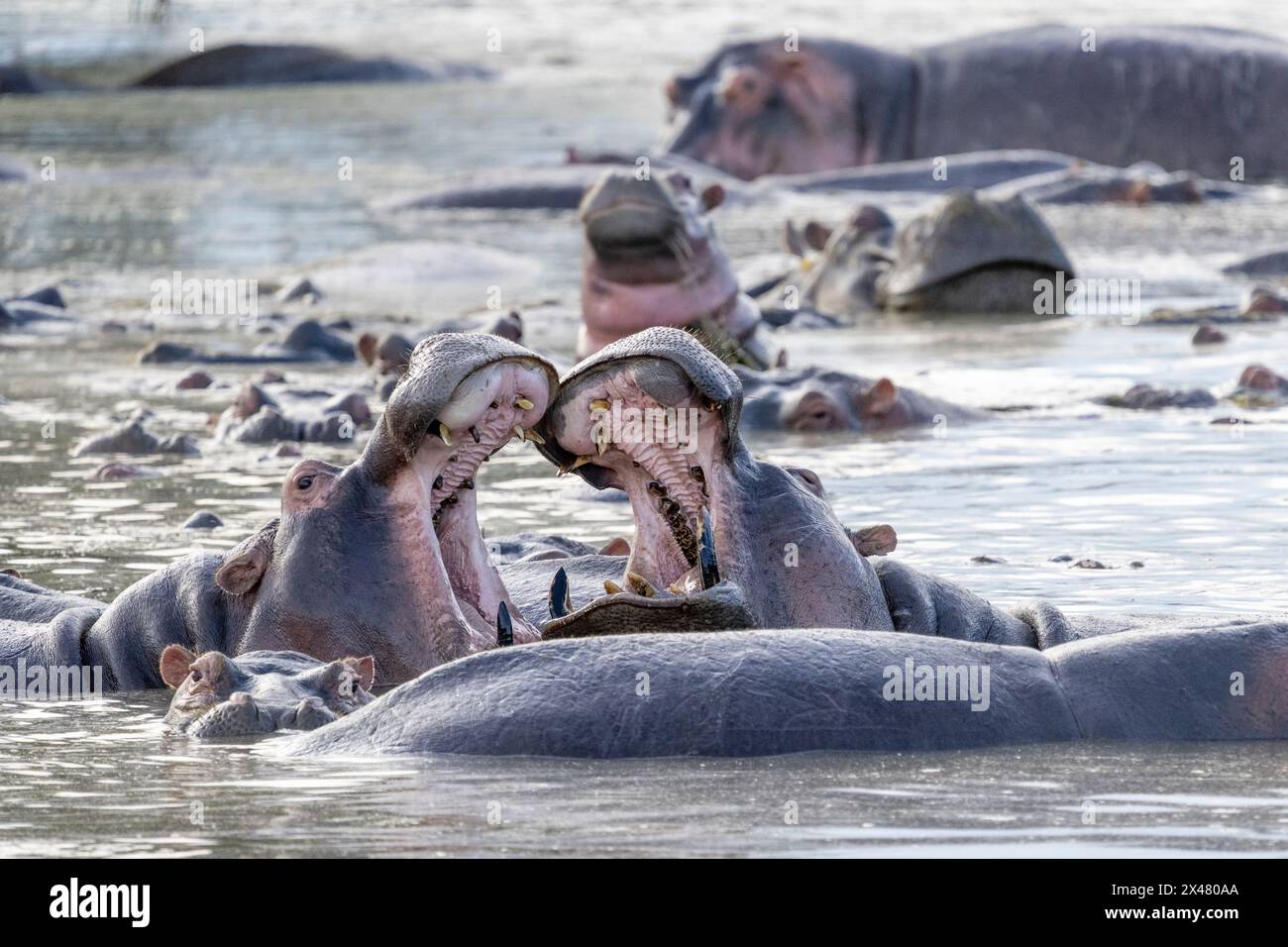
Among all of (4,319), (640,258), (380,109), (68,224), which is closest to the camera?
(640,258)

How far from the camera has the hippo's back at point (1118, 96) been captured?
22.2m

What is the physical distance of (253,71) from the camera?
34.8 meters

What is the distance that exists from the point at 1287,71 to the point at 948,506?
1455 centimetres

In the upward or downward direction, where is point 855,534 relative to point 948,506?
upward

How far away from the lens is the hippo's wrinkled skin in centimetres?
526

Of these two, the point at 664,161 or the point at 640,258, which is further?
the point at 664,161

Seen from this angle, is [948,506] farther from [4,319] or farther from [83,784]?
Result: [4,319]

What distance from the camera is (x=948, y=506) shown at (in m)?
8.59

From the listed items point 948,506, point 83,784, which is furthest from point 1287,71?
point 83,784

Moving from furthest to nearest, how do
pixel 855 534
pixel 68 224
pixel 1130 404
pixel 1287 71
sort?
1. pixel 1287 71
2. pixel 68 224
3. pixel 1130 404
4. pixel 855 534

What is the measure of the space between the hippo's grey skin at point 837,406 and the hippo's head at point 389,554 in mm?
5047

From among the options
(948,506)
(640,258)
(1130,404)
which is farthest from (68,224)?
(948,506)

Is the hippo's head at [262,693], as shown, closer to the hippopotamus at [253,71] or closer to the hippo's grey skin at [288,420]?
the hippo's grey skin at [288,420]

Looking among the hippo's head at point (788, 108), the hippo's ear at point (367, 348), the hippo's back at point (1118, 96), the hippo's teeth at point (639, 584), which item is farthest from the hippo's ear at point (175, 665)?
the hippo's back at point (1118, 96)
